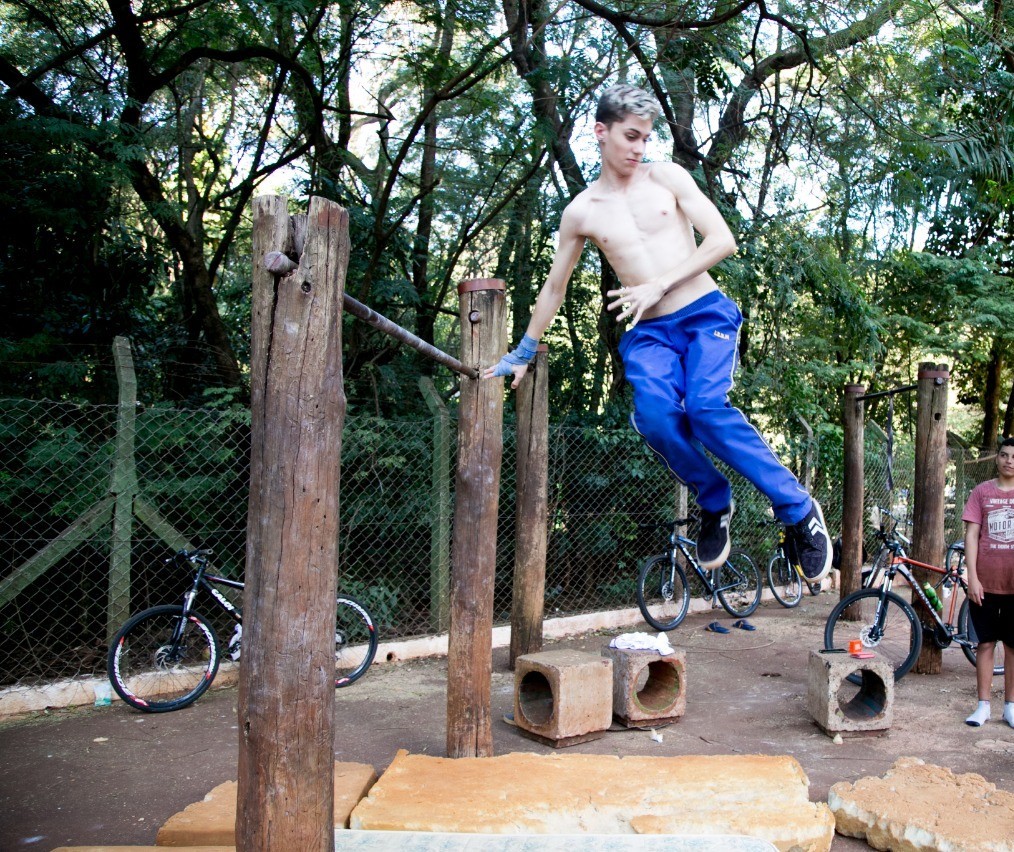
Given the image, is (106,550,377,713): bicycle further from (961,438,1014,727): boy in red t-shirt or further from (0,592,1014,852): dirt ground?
(961,438,1014,727): boy in red t-shirt

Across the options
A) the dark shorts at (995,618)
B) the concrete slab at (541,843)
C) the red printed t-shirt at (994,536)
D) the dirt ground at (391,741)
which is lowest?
the dirt ground at (391,741)

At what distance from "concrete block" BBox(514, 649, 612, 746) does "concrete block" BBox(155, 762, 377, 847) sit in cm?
127

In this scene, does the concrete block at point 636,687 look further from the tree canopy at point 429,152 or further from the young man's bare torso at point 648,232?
the tree canopy at point 429,152

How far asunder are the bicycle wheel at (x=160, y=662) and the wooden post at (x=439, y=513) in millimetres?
1734

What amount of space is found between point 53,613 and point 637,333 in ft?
13.9

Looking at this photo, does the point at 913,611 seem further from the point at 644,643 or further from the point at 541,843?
the point at 541,843

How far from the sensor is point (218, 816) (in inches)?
117

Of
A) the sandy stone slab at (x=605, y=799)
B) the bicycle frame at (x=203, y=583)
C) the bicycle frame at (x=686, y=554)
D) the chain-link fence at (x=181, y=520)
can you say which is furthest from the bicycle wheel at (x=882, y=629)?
the bicycle frame at (x=203, y=583)

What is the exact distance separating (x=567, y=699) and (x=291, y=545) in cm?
295

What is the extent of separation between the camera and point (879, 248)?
43.1 ft

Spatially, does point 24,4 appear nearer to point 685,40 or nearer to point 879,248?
point 685,40

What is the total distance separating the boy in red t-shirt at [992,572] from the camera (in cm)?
477

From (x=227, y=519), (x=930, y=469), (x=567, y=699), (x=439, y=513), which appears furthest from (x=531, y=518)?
(x=930, y=469)

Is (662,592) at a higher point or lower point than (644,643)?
lower
